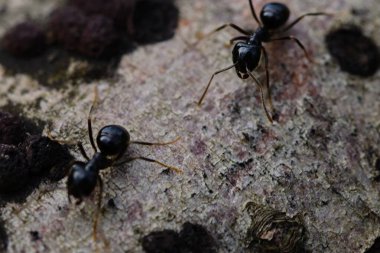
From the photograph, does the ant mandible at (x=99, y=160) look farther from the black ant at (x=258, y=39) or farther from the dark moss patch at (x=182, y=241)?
the black ant at (x=258, y=39)

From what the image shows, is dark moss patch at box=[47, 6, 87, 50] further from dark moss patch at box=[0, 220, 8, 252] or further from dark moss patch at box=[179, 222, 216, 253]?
dark moss patch at box=[179, 222, 216, 253]

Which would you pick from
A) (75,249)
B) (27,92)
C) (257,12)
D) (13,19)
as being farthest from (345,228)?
(13,19)

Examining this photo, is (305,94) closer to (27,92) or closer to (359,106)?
(359,106)

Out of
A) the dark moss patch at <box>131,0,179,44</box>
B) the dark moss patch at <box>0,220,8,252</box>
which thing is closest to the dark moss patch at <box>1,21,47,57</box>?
the dark moss patch at <box>131,0,179,44</box>

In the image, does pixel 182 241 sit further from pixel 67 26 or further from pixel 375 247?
pixel 67 26

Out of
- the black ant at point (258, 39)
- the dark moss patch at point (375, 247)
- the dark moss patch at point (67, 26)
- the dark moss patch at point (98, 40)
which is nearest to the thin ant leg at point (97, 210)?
the black ant at point (258, 39)
